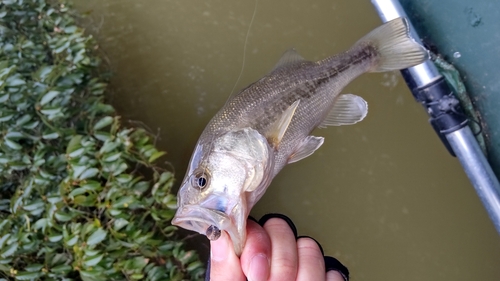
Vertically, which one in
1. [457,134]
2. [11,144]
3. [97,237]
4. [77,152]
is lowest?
[457,134]

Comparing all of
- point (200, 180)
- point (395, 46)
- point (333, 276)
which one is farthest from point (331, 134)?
point (200, 180)

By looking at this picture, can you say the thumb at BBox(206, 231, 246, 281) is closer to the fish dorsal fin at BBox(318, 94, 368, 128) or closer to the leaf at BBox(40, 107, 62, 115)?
the fish dorsal fin at BBox(318, 94, 368, 128)

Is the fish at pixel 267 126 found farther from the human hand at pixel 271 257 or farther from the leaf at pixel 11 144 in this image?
the leaf at pixel 11 144

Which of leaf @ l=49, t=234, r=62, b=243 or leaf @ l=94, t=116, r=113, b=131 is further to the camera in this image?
leaf @ l=94, t=116, r=113, b=131

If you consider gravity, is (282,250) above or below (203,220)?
below

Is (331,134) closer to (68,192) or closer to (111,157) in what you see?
(111,157)

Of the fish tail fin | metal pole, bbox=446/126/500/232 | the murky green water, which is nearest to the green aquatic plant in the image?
the murky green water

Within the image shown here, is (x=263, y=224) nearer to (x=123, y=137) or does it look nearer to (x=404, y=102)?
(x=123, y=137)
